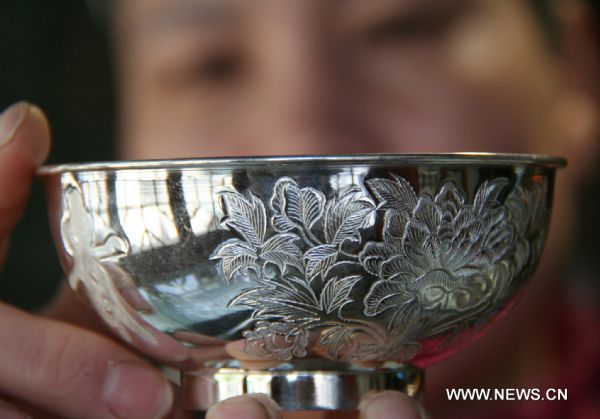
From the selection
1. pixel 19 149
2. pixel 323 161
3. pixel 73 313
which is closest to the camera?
pixel 323 161

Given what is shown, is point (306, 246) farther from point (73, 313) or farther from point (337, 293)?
point (73, 313)

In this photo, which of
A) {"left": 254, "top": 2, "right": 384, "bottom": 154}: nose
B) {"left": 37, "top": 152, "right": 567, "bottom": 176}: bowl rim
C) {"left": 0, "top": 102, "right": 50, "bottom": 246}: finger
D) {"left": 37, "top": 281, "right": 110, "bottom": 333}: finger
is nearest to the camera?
{"left": 37, "top": 152, "right": 567, "bottom": 176}: bowl rim

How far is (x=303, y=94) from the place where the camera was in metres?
0.78

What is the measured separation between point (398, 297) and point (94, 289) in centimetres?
15

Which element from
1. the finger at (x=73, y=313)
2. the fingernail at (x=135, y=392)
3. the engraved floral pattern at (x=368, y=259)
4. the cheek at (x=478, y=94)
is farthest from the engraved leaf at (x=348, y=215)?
the cheek at (x=478, y=94)

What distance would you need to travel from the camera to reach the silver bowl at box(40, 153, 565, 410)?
0.30 m

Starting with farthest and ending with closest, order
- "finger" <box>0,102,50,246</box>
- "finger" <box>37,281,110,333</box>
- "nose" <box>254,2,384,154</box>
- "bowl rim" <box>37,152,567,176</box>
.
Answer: "nose" <box>254,2,384,154</box> < "finger" <box>37,281,110,333</box> < "finger" <box>0,102,50,246</box> < "bowl rim" <box>37,152,567,176</box>

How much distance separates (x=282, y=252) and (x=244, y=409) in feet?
0.26

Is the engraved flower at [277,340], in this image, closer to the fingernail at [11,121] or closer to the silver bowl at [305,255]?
the silver bowl at [305,255]

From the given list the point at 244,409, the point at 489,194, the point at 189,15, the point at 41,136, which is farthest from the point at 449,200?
the point at 189,15

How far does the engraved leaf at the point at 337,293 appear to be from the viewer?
31 centimetres

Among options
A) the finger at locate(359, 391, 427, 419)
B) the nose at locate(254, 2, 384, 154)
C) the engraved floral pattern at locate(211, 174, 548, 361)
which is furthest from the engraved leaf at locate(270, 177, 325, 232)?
the nose at locate(254, 2, 384, 154)

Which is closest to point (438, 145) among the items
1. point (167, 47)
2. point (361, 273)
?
point (167, 47)

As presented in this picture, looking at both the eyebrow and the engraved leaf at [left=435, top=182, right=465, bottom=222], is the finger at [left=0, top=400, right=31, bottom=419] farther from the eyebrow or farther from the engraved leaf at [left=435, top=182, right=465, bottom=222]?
the eyebrow
